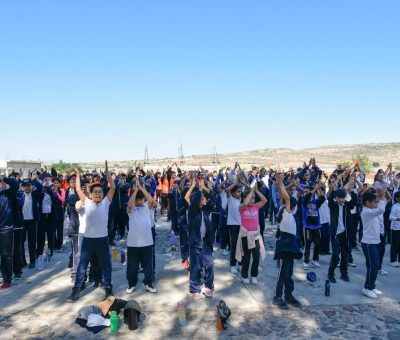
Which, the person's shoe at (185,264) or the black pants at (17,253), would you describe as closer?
the black pants at (17,253)

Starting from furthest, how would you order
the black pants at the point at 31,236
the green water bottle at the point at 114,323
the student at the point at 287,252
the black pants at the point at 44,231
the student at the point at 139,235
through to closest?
the black pants at the point at 44,231 → the black pants at the point at 31,236 → the student at the point at 139,235 → the student at the point at 287,252 → the green water bottle at the point at 114,323

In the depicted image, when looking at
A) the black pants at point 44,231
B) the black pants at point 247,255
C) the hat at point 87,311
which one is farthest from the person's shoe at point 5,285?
the black pants at point 247,255

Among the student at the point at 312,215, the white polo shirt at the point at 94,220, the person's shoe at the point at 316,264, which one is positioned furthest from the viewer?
the person's shoe at the point at 316,264

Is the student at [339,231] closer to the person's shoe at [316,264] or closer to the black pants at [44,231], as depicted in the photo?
the person's shoe at [316,264]

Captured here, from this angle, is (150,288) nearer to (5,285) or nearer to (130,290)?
(130,290)

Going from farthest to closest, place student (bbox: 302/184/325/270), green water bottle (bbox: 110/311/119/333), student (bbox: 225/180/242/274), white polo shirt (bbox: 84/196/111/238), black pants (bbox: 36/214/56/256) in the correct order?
1. black pants (bbox: 36/214/56/256)
2. student (bbox: 302/184/325/270)
3. student (bbox: 225/180/242/274)
4. white polo shirt (bbox: 84/196/111/238)
5. green water bottle (bbox: 110/311/119/333)

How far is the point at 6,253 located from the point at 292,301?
550cm

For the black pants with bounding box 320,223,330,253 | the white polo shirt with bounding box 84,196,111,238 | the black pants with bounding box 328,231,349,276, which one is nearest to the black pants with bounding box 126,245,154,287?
the white polo shirt with bounding box 84,196,111,238

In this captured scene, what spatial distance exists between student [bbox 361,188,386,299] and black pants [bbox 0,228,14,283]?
6832mm

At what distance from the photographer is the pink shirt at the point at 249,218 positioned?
278 inches

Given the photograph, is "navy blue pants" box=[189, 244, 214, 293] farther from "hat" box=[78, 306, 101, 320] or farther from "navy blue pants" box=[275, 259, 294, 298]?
"hat" box=[78, 306, 101, 320]

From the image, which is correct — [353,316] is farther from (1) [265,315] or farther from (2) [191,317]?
(2) [191,317]

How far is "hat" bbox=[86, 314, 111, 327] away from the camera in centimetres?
532

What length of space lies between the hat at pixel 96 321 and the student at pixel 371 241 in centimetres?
476
